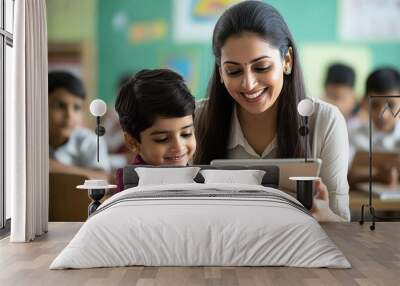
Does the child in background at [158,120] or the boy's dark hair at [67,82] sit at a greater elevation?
the boy's dark hair at [67,82]

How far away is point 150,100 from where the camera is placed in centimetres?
644

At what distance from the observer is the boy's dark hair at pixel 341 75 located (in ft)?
22.1

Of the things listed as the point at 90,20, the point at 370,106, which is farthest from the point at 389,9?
the point at 90,20

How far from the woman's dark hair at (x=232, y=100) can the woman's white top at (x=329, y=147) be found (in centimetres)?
10

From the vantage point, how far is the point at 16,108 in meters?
5.46

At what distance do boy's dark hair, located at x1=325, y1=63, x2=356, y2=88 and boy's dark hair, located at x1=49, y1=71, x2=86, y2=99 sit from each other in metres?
2.64

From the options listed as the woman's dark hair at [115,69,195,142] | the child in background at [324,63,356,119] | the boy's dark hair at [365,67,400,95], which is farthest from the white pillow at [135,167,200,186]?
the boy's dark hair at [365,67,400,95]

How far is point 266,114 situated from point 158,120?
1113 millimetres

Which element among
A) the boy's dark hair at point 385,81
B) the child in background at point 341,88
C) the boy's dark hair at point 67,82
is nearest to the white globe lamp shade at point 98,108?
the boy's dark hair at point 67,82

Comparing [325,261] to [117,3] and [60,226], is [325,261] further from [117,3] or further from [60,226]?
[117,3]

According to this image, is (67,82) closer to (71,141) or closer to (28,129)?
(71,141)

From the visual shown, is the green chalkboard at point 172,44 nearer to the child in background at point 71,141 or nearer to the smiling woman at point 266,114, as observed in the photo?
the smiling woman at point 266,114

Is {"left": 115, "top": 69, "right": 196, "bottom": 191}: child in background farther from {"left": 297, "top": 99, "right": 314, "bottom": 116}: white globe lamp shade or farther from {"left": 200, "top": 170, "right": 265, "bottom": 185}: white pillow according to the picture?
{"left": 297, "top": 99, "right": 314, "bottom": 116}: white globe lamp shade

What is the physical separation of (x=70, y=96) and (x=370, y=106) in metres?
3.13
